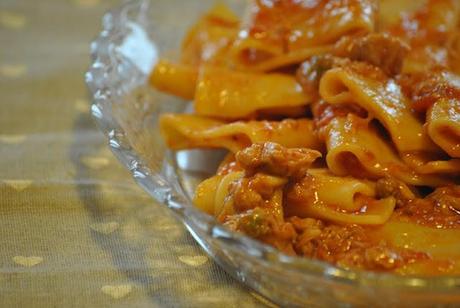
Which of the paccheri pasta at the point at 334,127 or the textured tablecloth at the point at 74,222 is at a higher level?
the paccheri pasta at the point at 334,127

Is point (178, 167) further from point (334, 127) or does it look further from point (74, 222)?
point (334, 127)

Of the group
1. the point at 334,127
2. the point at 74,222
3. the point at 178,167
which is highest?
the point at 334,127

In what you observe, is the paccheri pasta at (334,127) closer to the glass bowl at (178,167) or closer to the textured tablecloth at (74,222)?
the glass bowl at (178,167)

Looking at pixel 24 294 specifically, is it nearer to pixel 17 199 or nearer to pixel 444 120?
pixel 17 199

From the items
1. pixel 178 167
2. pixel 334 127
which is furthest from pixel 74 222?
pixel 334 127

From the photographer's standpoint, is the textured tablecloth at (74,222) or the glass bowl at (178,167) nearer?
the glass bowl at (178,167)

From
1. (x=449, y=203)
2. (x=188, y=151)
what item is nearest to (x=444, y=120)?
(x=449, y=203)

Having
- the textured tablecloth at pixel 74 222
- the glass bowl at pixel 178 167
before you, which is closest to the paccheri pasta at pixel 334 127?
the glass bowl at pixel 178 167

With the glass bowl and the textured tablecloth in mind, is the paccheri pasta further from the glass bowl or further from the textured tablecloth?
the textured tablecloth
